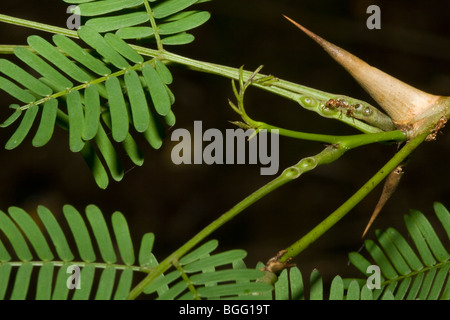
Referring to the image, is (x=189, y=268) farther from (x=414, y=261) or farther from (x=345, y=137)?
(x=414, y=261)

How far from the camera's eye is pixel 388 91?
135 centimetres

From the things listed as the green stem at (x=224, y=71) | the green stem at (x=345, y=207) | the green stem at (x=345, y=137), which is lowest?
the green stem at (x=345, y=207)

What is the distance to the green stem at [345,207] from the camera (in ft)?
3.94

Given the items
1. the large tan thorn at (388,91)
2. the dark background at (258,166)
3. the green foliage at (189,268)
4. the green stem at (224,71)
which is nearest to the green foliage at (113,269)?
the green foliage at (189,268)

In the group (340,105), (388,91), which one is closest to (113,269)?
(340,105)

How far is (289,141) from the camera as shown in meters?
3.62

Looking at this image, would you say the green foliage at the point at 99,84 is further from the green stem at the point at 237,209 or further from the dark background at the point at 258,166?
the dark background at the point at 258,166

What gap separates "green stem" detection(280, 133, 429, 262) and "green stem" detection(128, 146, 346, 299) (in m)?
0.09

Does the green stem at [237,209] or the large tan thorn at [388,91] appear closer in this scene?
the green stem at [237,209]

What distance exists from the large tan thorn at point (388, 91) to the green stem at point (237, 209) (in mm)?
Result: 189

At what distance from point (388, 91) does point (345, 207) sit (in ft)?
0.99

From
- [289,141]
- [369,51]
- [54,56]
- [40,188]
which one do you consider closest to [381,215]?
[289,141]

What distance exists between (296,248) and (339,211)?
0.40ft
